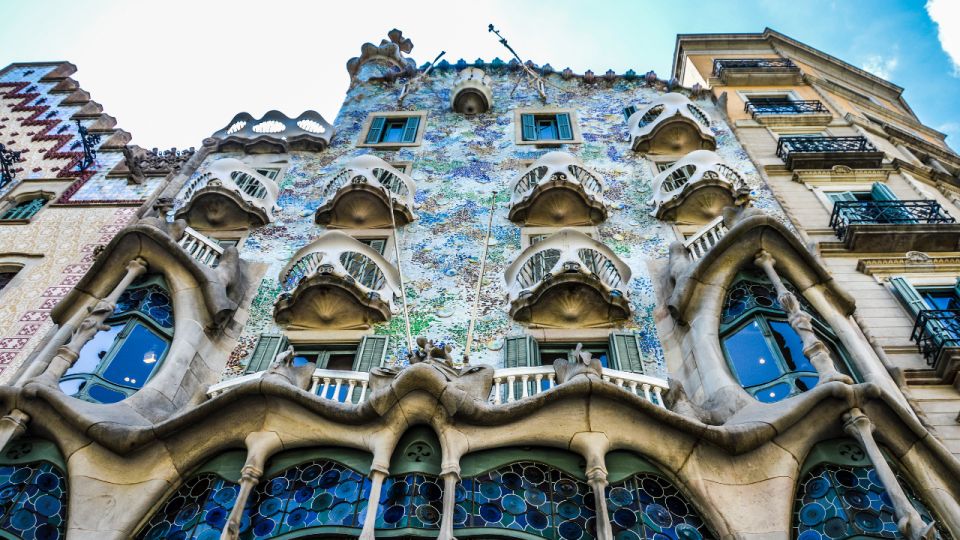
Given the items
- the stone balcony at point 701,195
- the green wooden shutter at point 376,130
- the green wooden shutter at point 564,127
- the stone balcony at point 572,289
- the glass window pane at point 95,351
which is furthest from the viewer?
the green wooden shutter at point 376,130

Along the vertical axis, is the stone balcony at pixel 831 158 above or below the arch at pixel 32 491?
above

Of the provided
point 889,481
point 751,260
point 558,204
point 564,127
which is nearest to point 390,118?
point 564,127

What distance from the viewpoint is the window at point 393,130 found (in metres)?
17.8

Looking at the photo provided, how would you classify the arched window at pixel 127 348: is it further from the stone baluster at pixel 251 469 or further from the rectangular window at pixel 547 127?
the rectangular window at pixel 547 127

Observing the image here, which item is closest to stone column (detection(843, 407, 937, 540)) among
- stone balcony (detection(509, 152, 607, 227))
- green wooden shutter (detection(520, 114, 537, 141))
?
stone balcony (detection(509, 152, 607, 227))

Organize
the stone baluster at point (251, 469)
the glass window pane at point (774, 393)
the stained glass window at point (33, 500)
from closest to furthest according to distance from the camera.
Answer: the stone baluster at point (251, 469) → the stained glass window at point (33, 500) → the glass window pane at point (774, 393)

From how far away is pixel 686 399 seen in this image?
8.93 metres

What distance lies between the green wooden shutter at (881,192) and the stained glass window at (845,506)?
26.6 feet

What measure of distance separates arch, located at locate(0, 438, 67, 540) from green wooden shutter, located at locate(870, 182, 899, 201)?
14090 millimetres

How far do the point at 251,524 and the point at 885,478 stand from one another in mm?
6131

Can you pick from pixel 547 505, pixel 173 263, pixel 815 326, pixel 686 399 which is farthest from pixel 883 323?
pixel 173 263

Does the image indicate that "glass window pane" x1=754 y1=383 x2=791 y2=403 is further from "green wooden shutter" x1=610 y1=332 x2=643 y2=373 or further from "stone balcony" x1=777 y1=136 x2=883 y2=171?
"stone balcony" x1=777 y1=136 x2=883 y2=171

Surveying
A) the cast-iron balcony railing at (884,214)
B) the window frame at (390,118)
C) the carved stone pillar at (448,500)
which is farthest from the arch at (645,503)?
the window frame at (390,118)

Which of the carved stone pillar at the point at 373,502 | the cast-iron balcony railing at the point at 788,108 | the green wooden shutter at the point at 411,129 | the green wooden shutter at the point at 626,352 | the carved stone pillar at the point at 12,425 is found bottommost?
the carved stone pillar at the point at 373,502
